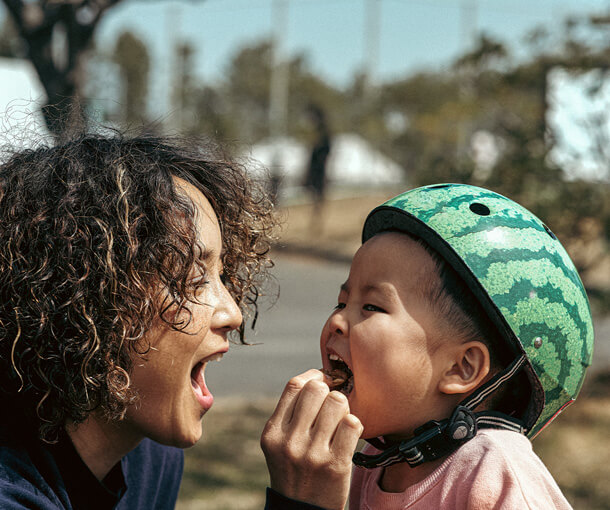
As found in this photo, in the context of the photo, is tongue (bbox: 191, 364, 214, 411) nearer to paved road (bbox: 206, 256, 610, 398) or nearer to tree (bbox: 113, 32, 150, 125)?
paved road (bbox: 206, 256, 610, 398)

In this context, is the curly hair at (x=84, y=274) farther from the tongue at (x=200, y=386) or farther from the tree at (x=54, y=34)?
the tree at (x=54, y=34)

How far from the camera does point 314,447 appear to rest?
209cm

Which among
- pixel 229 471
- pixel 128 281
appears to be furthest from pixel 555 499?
pixel 229 471

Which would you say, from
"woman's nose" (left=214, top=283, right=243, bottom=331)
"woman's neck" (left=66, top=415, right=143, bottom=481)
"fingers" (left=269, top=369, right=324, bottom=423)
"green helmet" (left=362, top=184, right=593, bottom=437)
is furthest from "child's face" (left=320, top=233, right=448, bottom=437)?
"woman's neck" (left=66, top=415, right=143, bottom=481)

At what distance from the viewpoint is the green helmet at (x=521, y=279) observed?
7.54 ft

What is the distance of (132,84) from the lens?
164ft

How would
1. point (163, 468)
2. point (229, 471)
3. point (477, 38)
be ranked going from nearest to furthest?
point (163, 468) < point (229, 471) < point (477, 38)

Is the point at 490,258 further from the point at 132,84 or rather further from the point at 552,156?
the point at 132,84

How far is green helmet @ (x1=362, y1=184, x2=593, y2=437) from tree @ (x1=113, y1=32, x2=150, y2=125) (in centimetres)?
4334

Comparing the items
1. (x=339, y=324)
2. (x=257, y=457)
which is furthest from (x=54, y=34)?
(x=339, y=324)

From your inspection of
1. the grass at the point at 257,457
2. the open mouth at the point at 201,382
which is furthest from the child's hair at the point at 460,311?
the grass at the point at 257,457

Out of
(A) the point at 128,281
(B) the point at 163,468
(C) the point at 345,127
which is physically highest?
(A) the point at 128,281

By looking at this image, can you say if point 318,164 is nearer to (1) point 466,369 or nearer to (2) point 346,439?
(1) point 466,369

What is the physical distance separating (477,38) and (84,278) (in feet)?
23.3
